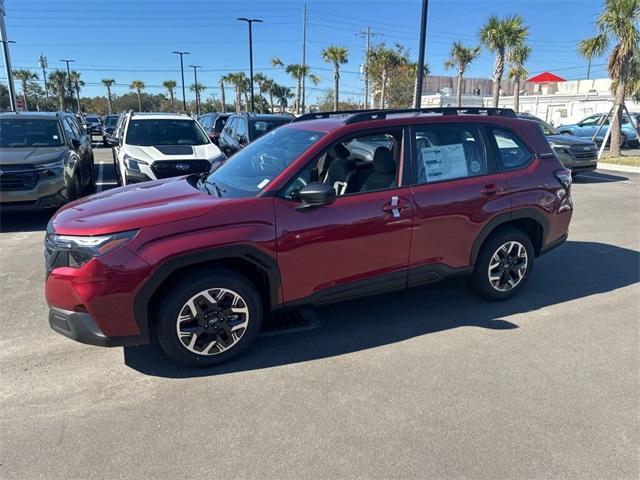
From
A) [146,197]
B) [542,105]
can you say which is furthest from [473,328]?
[542,105]

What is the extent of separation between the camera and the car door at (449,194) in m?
3.90

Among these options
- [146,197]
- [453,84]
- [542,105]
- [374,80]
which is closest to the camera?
[146,197]

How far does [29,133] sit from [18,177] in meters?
1.77

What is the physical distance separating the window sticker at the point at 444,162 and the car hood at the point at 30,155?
6.29 meters

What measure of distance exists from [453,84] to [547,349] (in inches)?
3539

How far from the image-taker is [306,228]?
134 inches

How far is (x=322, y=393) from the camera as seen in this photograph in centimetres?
309

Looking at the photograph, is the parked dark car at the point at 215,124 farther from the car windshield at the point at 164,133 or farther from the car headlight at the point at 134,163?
the car headlight at the point at 134,163

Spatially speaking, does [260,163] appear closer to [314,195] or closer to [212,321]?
[314,195]

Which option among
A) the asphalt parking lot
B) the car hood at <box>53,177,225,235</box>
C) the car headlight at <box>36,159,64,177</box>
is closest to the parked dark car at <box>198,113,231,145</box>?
the car headlight at <box>36,159,64,177</box>

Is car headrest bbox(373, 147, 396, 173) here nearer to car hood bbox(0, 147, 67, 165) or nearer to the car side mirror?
the car side mirror

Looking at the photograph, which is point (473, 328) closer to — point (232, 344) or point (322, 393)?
point (322, 393)

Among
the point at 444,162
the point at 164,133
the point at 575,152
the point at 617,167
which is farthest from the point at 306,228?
the point at 617,167

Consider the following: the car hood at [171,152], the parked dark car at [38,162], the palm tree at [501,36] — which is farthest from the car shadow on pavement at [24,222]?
the palm tree at [501,36]
